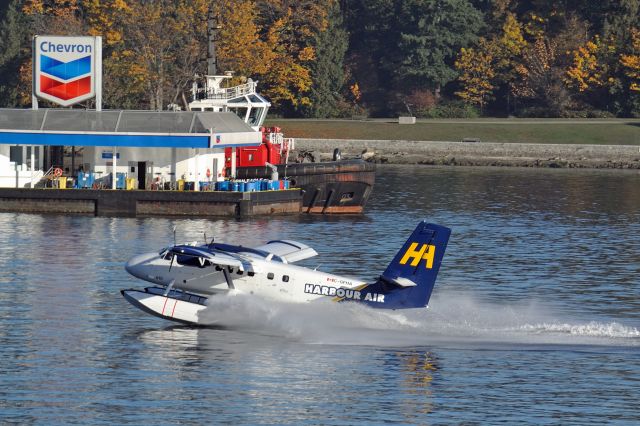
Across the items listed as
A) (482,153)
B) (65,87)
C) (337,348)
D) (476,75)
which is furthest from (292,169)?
(476,75)

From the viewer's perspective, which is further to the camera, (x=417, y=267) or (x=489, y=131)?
(x=489, y=131)

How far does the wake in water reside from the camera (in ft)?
129

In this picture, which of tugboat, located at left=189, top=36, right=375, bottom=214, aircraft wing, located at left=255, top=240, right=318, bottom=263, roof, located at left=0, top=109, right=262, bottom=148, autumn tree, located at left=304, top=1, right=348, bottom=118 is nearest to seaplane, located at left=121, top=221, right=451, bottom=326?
aircraft wing, located at left=255, top=240, right=318, bottom=263

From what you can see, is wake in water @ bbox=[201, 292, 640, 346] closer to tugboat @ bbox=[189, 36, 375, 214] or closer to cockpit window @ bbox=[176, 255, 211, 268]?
cockpit window @ bbox=[176, 255, 211, 268]

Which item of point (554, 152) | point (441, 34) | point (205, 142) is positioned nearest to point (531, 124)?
point (554, 152)

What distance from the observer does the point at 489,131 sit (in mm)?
128250

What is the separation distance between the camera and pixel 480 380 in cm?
3516

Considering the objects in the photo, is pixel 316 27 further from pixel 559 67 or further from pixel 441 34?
pixel 559 67

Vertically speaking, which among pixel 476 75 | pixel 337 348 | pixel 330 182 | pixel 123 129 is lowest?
pixel 337 348

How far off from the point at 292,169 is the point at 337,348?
36295mm

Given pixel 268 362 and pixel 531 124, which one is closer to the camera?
pixel 268 362

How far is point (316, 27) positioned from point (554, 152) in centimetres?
3434

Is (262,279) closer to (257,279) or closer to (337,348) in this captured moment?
(257,279)

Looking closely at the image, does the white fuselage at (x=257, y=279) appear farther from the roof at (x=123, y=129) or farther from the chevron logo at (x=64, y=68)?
the chevron logo at (x=64, y=68)
